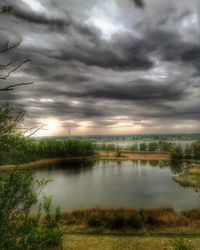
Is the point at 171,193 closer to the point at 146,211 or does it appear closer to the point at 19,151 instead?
the point at 146,211

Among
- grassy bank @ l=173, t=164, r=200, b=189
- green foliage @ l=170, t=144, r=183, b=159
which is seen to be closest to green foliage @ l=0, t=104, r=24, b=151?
grassy bank @ l=173, t=164, r=200, b=189

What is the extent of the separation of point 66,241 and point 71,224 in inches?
249

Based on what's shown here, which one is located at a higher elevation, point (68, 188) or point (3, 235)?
point (3, 235)

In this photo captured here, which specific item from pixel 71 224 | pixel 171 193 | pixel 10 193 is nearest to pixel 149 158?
pixel 171 193

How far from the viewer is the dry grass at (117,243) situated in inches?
932

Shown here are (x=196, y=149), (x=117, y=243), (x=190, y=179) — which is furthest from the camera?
(x=196, y=149)

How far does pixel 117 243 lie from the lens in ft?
81.8

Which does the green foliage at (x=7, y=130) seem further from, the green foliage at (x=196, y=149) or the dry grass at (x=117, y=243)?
the green foliage at (x=196, y=149)

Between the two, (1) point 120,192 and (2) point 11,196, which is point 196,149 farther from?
(2) point 11,196

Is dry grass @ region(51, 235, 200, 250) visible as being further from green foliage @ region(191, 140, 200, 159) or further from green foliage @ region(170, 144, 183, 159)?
green foliage @ region(191, 140, 200, 159)

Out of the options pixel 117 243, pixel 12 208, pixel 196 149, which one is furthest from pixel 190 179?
pixel 12 208

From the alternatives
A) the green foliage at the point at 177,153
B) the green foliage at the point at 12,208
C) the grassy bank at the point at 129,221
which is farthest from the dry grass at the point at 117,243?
the green foliage at the point at 177,153

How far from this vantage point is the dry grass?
23.7 meters

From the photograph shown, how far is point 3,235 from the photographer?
761cm
